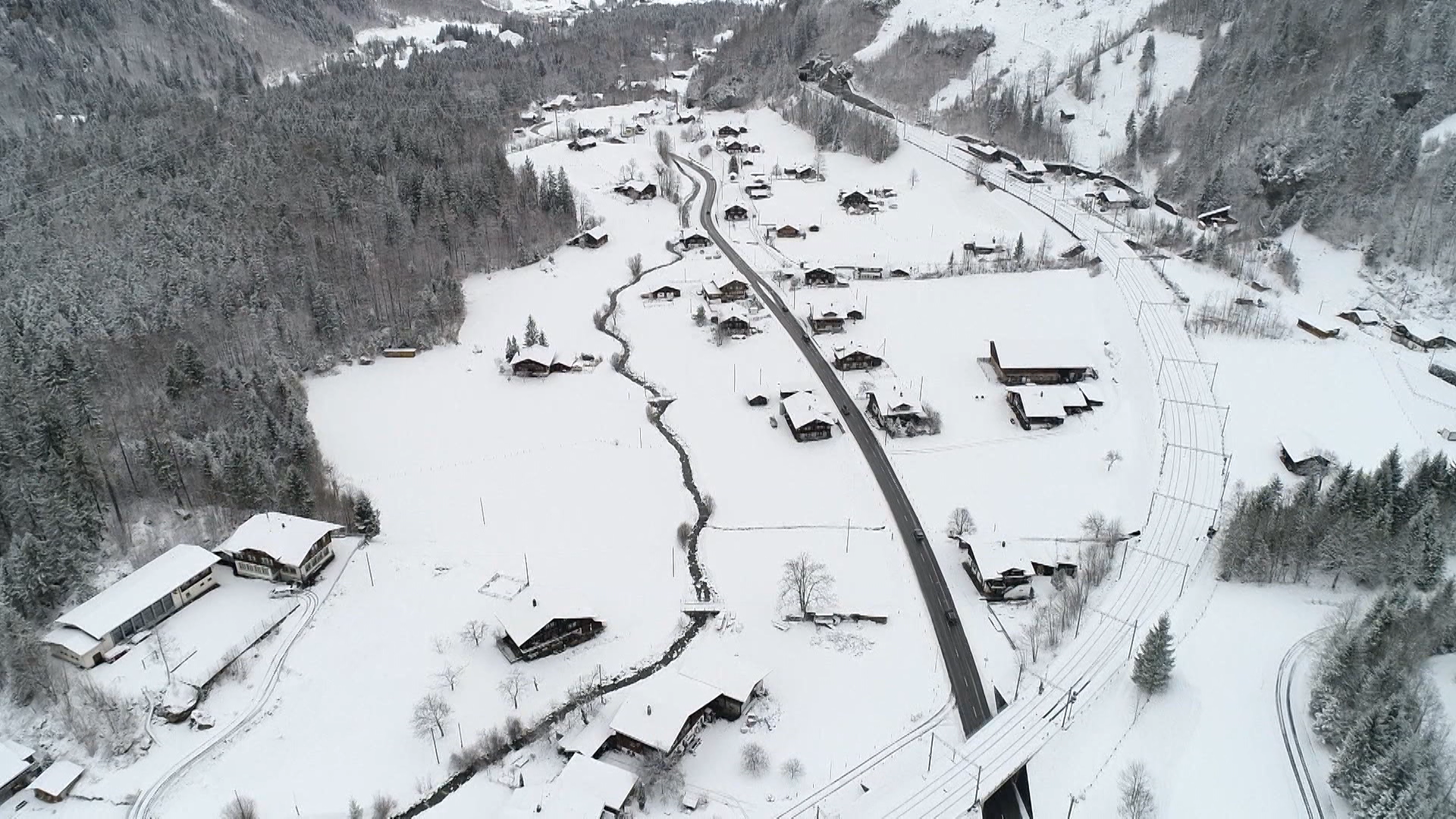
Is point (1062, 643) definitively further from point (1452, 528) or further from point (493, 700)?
point (493, 700)

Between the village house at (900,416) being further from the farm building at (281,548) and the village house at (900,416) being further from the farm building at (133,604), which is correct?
the farm building at (133,604)

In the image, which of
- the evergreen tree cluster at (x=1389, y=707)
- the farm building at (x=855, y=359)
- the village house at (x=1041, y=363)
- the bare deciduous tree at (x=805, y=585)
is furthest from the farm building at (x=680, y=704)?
the village house at (x=1041, y=363)

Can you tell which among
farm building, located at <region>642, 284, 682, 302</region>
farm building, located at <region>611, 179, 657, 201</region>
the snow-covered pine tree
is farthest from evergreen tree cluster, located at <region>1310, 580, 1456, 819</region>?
farm building, located at <region>611, 179, 657, 201</region>

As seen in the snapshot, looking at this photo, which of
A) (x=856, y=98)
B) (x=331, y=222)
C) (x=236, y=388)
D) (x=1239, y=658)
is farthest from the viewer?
(x=856, y=98)

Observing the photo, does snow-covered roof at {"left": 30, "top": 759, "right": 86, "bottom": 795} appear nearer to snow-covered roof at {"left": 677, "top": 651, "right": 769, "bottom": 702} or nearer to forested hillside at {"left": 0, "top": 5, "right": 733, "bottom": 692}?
forested hillside at {"left": 0, "top": 5, "right": 733, "bottom": 692}

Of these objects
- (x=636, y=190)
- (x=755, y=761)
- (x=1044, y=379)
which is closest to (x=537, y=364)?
(x=1044, y=379)

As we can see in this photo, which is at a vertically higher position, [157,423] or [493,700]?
[157,423]

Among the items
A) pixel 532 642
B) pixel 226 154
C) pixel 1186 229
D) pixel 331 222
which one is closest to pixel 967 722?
pixel 532 642
